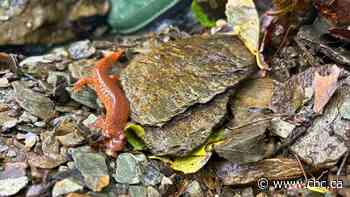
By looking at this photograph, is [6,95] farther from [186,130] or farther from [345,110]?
[345,110]

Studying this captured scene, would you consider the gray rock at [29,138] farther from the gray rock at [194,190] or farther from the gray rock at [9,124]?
the gray rock at [194,190]

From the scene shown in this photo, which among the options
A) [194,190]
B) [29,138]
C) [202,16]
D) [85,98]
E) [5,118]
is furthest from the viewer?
[202,16]

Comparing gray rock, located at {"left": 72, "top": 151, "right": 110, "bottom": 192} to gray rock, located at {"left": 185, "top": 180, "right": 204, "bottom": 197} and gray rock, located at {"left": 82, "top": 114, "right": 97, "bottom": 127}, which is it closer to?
gray rock, located at {"left": 82, "top": 114, "right": 97, "bottom": 127}

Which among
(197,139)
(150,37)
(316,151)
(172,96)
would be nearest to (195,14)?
(150,37)

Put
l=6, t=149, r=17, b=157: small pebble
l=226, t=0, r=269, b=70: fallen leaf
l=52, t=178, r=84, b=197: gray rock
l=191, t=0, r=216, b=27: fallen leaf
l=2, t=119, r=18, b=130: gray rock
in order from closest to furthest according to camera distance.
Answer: l=52, t=178, r=84, b=197: gray rock < l=6, t=149, r=17, b=157: small pebble < l=2, t=119, r=18, b=130: gray rock < l=226, t=0, r=269, b=70: fallen leaf < l=191, t=0, r=216, b=27: fallen leaf

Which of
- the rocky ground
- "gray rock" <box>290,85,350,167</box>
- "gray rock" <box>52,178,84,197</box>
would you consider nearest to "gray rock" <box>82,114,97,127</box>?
the rocky ground

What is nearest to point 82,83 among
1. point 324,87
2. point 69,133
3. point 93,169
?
point 69,133
